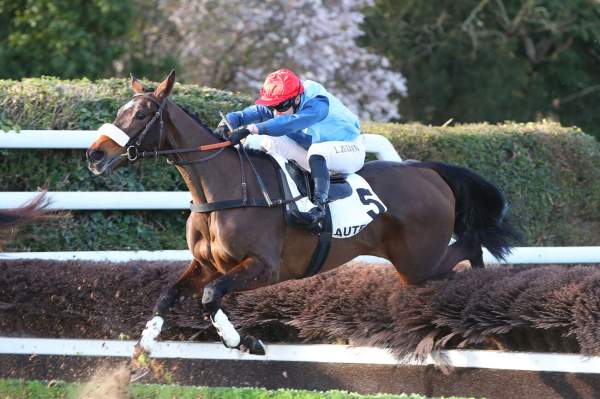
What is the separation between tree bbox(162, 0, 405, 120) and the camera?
17.8m

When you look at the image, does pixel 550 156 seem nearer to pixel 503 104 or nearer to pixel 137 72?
pixel 137 72

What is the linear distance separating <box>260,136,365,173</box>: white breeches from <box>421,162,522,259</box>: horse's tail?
33.0 inches

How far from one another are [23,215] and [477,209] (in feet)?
10.1

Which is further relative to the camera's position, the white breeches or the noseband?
the white breeches

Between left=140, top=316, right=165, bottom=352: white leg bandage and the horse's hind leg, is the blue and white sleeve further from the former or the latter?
the horse's hind leg

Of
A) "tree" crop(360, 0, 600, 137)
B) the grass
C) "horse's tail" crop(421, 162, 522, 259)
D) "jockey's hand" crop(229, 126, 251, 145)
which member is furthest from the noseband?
"tree" crop(360, 0, 600, 137)

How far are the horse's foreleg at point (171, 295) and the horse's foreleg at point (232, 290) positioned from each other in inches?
13.2

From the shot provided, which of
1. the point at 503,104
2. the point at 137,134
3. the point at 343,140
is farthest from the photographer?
the point at 503,104

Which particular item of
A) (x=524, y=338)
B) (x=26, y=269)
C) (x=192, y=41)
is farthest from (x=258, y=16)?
(x=524, y=338)

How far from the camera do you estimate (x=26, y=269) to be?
7.00 m

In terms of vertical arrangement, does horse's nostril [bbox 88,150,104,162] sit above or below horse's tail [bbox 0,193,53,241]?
above

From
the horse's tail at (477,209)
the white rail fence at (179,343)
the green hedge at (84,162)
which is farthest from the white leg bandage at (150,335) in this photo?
the horse's tail at (477,209)

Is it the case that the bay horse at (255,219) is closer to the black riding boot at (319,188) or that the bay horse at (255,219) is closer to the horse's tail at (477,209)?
the horse's tail at (477,209)

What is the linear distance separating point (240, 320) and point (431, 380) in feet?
4.19
